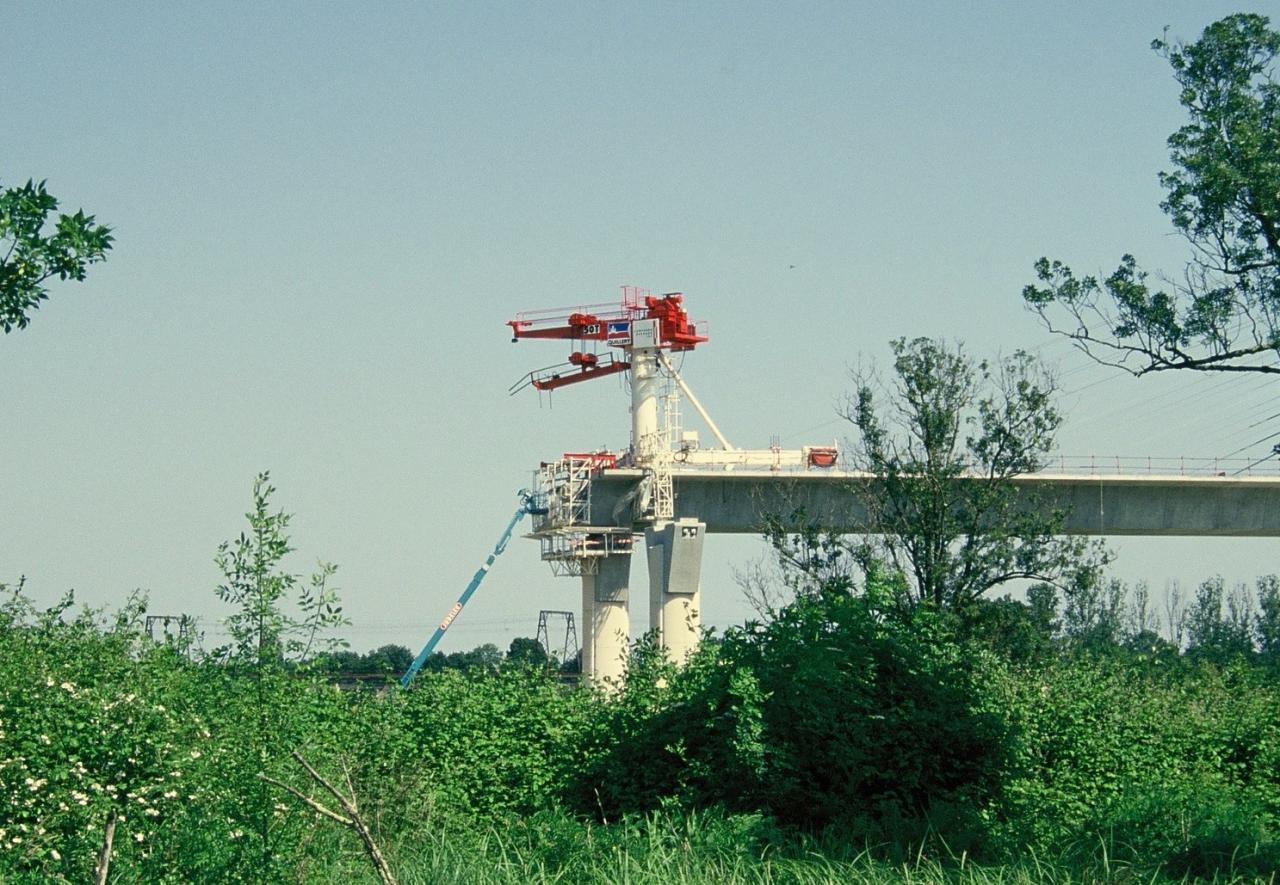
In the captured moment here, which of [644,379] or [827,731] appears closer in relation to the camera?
[827,731]

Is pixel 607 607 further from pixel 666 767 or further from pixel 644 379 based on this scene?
pixel 666 767

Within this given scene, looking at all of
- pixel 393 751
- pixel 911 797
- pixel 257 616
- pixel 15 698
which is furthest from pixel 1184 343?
pixel 15 698

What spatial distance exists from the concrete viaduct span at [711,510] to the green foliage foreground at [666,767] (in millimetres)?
26484

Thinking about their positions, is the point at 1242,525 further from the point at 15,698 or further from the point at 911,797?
the point at 15,698

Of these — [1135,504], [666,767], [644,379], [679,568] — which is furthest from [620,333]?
[666,767]

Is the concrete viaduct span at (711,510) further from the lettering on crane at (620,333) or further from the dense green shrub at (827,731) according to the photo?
the dense green shrub at (827,731)

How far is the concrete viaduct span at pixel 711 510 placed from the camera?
5331 centimetres

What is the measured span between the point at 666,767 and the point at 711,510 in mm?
36401

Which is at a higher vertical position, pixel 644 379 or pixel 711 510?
pixel 644 379

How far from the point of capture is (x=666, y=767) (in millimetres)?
19203

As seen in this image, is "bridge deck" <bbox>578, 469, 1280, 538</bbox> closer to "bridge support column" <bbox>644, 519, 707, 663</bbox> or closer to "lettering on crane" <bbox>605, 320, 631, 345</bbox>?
"bridge support column" <bbox>644, 519, 707, 663</bbox>

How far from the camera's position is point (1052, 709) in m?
23.0

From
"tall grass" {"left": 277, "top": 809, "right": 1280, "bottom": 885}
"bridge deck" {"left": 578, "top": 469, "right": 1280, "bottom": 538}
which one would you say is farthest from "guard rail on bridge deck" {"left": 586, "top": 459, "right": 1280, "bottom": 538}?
"tall grass" {"left": 277, "top": 809, "right": 1280, "bottom": 885}

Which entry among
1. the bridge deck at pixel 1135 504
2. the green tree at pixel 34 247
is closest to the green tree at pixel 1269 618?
the bridge deck at pixel 1135 504
